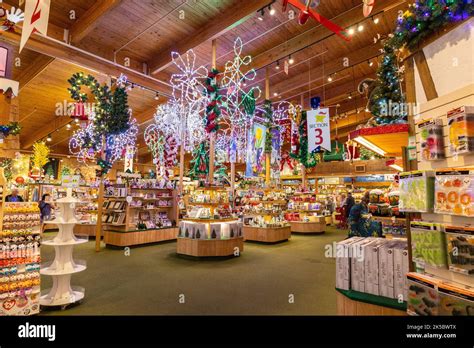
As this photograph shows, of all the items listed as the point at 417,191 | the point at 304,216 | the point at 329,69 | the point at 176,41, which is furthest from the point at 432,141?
the point at 304,216

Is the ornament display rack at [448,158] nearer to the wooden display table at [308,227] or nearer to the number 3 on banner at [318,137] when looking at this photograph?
the number 3 on banner at [318,137]

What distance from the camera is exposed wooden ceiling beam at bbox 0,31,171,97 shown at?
673cm

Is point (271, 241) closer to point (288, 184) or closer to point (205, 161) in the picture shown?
point (205, 161)

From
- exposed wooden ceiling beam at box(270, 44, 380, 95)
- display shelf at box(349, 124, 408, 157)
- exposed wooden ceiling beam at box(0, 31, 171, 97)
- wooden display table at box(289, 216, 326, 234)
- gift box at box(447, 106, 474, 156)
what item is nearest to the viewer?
gift box at box(447, 106, 474, 156)

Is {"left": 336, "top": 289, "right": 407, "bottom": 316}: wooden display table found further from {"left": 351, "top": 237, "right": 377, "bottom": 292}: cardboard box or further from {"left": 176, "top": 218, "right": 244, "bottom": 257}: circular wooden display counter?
{"left": 176, "top": 218, "right": 244, "bottom": 257}: circular wooden display counter

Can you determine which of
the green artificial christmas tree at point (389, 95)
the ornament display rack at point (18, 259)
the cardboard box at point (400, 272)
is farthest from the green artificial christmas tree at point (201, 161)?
the cardboard box at point (400, 272)

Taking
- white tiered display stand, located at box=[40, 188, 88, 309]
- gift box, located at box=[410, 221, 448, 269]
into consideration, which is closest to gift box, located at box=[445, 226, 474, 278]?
gift box, located at box=[410, 221, 448, 269]

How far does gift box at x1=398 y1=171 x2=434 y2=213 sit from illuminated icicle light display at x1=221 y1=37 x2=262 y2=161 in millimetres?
6460

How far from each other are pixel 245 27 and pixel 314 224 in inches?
306

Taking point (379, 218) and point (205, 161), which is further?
point (205, 161)

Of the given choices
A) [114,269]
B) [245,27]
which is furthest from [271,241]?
[245,27]

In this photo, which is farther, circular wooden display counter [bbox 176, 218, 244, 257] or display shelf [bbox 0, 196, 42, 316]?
circular wooden display counter [bbox 176, 218, 244, 257]

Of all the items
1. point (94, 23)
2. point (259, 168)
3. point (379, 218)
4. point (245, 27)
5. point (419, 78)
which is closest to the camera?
point (419, 78)
